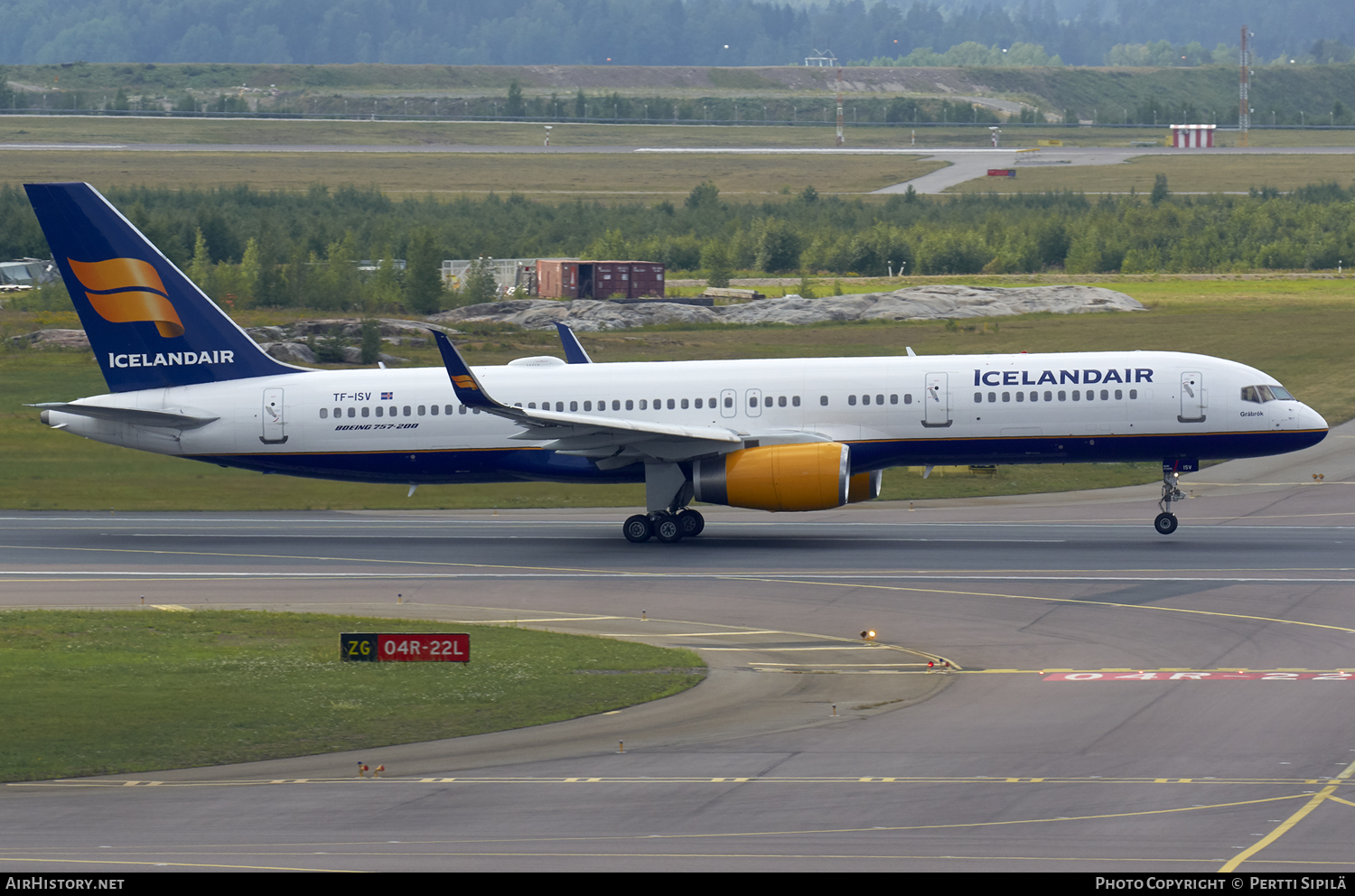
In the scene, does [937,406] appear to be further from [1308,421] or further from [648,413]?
[1308,421]

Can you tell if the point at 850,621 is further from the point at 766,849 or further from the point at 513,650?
the point at 766,849

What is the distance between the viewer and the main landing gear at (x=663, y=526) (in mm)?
44312

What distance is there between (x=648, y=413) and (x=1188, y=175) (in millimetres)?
153413

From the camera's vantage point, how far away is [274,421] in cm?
4522

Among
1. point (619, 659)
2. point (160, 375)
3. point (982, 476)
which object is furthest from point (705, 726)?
point (982, 476)

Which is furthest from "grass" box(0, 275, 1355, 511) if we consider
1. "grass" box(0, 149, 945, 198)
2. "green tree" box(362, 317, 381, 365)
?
"grass" box(0, 149, 945, 198)

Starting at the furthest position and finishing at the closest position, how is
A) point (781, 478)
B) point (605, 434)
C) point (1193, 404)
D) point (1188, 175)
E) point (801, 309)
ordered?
point (1188, 175) → point (801, 309) → point (1193, 404) → point (605, 434) → point (781, 478)

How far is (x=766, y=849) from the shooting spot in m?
18.0

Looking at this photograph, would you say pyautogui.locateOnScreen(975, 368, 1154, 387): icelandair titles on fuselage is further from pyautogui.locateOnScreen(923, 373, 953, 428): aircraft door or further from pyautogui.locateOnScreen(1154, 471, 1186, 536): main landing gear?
pyautogui.locateOnScreen(1154, 471, 1186, 536): main landing gear

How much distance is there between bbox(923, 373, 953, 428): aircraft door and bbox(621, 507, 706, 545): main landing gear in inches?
272

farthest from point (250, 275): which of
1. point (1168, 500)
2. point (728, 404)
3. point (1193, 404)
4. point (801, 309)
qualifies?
point (1193, 404)

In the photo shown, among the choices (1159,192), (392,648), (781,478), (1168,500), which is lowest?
(1168,500)
